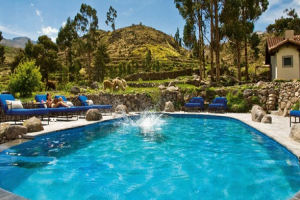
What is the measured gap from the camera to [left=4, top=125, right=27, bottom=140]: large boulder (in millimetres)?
6102

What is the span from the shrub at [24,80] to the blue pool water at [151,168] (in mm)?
8144

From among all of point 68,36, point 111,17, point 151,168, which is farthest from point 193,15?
point 111,17

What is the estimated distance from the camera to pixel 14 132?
6199 mm

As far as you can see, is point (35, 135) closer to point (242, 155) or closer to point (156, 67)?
point (242, 155)

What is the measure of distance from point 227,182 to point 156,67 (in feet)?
138

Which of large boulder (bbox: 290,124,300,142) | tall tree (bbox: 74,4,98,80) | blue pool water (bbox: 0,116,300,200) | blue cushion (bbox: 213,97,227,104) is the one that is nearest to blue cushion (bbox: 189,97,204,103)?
blue cushion (bbox: 213,97,227,104)

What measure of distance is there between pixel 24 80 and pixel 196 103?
10487 mm

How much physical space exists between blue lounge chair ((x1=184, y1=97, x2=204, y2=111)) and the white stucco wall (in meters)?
9.60

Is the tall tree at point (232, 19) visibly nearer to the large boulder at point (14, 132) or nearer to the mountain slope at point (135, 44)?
the large boulder at point (14, 132)

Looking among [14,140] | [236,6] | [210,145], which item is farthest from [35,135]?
[236,6]

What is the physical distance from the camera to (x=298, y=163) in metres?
4.12

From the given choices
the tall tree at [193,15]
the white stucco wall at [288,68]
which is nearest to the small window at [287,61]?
the white stucco wall at [288,68]

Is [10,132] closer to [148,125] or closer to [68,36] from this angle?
[148,125]

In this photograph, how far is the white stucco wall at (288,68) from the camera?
741 inches
